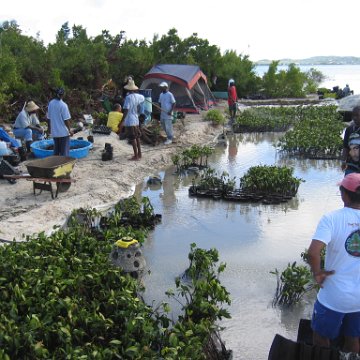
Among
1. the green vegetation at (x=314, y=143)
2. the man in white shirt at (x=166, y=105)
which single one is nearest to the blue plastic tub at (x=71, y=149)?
the man in white shirt at (x=166, y=105)

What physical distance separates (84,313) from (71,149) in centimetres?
731

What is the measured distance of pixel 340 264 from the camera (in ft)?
10.6

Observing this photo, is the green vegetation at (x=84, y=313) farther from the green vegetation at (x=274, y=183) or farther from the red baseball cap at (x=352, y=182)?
the green vegetation at (x=274, y=183)

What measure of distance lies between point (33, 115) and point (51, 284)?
7.19 metres

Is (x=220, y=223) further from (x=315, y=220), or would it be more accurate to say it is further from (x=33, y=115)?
(x=33, y=115)

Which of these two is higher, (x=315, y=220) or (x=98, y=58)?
(x=98, y=58)

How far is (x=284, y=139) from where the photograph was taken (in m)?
13.6

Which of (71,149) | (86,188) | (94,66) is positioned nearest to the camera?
(86,188)

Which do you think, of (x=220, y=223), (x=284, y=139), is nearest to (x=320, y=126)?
(x=284, y=139)

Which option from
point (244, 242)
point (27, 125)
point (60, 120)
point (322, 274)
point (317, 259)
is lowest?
point (244, 242)

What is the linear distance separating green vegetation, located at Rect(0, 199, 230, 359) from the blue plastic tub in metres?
5.12

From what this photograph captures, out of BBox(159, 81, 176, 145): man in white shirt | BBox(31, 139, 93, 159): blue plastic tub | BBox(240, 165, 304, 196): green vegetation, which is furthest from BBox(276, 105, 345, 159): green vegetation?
BBox(31, 139, 93, 159): blue plastic tub

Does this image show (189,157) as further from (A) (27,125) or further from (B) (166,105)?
(A) (27,125)

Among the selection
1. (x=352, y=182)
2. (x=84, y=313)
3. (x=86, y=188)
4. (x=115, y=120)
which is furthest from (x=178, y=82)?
(x=352, y=182)
